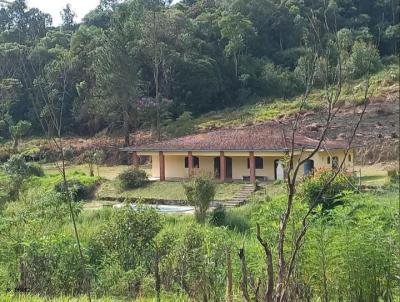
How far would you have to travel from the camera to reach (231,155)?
24.4 m

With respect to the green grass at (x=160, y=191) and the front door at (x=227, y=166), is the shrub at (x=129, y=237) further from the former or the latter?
the front door at (x=227, y=166)

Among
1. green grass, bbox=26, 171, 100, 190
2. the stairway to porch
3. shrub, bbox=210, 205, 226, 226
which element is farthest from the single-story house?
shrub, bbox=210, 205, 226, 226

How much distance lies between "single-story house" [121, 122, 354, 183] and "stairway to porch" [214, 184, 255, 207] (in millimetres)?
1238

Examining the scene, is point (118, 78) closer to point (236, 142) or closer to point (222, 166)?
point (236, 142)

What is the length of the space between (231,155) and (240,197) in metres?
3.45

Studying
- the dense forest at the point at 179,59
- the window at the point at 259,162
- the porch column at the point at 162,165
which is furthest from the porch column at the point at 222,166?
→ the dense forest at the point at 179,59

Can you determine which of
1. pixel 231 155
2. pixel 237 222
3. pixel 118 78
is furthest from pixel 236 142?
pixel 118 78

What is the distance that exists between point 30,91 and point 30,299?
7.73ft

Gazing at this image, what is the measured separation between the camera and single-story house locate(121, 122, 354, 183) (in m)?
23.6

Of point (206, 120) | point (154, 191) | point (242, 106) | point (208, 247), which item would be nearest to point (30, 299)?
point (208, 247)

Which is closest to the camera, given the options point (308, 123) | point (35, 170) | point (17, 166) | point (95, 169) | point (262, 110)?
point (17, 166)

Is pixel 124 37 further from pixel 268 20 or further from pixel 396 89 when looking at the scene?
pixel 396 89

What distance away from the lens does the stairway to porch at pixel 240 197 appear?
2042 cm

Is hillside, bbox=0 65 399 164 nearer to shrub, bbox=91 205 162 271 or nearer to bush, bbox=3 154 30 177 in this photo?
bush, bbox=3 154 30 177
